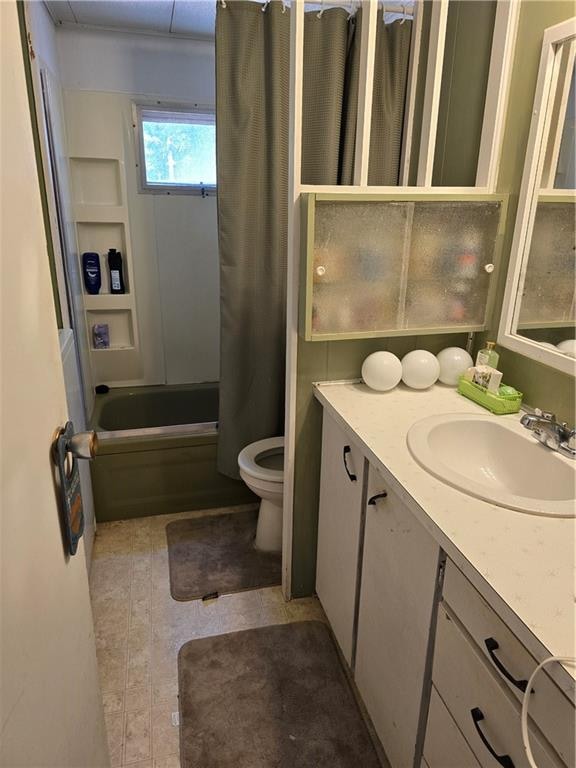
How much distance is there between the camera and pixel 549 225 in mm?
1335

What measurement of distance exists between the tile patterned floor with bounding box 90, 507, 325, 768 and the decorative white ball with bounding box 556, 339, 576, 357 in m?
1.27

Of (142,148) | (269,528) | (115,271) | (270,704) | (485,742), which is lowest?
(270,704)

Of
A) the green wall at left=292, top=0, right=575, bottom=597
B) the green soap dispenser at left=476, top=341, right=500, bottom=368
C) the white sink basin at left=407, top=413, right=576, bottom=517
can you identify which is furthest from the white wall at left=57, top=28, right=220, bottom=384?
the white sink basin at left=407, top=413, right=576, bottom=517

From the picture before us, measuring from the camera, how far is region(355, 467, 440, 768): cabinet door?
1.07 metres

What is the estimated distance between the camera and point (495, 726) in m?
0.83

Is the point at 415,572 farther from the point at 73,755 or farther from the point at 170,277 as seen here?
the point at 170,277

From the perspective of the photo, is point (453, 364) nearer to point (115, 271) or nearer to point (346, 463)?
point (346, 463)

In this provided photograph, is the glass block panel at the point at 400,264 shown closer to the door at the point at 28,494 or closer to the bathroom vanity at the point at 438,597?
the bathroom vanity at the point at 438,597

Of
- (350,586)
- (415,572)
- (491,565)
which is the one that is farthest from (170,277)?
(491,565)

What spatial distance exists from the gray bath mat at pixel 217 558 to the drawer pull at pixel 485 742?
4.03 feet

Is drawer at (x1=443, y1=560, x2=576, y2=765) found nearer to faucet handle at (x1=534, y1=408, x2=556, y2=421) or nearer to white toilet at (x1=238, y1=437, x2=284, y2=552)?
faucet handle at (x1=534, y1=408, x2=556, y2=421)

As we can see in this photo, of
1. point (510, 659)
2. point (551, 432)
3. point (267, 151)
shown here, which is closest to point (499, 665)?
point (510, 659)

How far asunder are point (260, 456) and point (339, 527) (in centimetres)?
69

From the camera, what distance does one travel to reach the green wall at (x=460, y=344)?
1.30 metres
